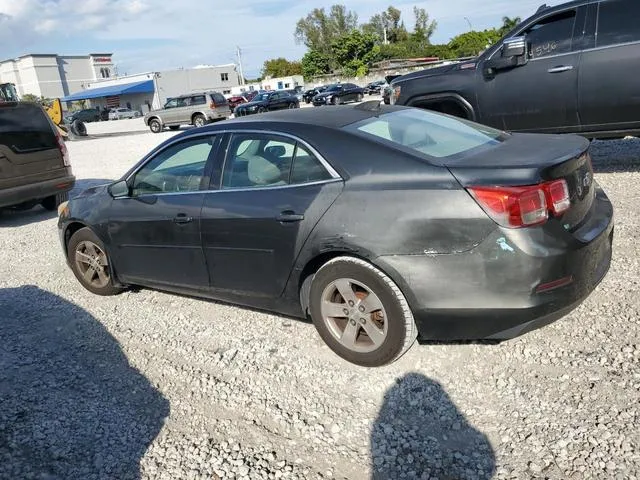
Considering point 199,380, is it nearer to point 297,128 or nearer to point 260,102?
point 297,128

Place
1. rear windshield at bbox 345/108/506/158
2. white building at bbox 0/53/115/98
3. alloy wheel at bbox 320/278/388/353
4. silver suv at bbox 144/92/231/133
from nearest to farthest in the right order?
alloy wheel at bbox 320/278/388/353
rear windshield at bbox 345/108/506/158
silver suv at bbox 144/92/231/133
white building at bbox 0/53/115/98

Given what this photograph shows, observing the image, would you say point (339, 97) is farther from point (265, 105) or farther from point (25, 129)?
point (25, 129)

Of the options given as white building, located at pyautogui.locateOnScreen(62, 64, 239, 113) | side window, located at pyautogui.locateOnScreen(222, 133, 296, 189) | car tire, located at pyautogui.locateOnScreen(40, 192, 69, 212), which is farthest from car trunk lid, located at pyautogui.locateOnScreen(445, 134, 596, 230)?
white building, located at pyautogui.locateOnScreen(62, 64, 239, 113)

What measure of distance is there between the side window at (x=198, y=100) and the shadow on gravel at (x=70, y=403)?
2545 centimetres

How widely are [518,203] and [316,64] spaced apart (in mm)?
78901

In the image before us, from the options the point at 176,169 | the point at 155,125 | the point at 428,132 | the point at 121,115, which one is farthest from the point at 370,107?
the point at 121,115

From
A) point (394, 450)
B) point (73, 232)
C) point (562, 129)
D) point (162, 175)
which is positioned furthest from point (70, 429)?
point (562, 129)

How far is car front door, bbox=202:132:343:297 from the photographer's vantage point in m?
3.41

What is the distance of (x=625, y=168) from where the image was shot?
288 inches

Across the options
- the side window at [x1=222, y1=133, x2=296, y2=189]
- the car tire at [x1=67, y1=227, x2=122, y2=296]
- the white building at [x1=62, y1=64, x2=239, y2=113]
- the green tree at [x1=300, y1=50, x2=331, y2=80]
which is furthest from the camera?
the green tree at [x1=300, y1=50, x2=331, y2=80]

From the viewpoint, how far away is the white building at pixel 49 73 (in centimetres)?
9256

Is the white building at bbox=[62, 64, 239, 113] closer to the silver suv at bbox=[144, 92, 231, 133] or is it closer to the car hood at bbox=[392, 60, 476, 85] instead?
the silver suv at bbox=[144, 92, 231, 133]

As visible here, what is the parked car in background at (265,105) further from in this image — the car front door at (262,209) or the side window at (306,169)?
the side window at (306,169)

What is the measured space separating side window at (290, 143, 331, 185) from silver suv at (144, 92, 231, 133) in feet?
84.7
